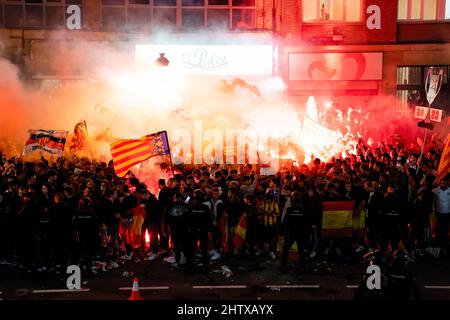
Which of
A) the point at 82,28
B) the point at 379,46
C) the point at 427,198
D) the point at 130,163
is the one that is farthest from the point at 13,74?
the point at 427,198

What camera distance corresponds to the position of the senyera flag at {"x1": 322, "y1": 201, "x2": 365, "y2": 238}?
10477 millimetres

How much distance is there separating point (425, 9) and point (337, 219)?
12936 millimetres

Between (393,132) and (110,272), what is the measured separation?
12430 mm

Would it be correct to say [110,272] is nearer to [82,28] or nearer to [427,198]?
[427,198]

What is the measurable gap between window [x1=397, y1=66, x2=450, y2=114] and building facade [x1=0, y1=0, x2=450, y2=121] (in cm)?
4

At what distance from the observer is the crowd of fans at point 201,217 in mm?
9688

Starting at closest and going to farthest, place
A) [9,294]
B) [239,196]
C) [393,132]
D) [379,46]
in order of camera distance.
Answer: [9,294] → [239,196] → [393,132] → [379,46]

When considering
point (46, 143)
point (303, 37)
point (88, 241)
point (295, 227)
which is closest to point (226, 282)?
point (295, 227)

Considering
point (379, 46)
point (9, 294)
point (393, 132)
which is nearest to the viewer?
point (9, 294)

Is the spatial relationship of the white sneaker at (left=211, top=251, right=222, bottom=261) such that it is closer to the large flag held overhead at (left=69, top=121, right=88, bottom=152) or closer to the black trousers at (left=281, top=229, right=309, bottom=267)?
the black trousers at (left=281, top=229, right=309, bottom=267)

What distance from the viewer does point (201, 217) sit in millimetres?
9664

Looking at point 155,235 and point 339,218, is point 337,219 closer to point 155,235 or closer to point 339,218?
point 339,218

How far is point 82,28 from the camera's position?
20000 millimetres

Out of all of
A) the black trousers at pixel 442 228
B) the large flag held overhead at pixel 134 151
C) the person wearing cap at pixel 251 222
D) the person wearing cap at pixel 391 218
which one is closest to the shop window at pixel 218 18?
the large flag held overhead at pixel 134 151
